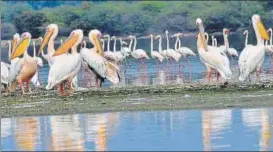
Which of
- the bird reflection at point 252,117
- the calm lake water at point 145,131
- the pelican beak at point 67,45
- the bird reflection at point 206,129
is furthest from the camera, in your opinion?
the pelican beak at point 67,45

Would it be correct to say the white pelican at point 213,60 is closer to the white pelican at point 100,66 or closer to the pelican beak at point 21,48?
the white pelican at point 100,66

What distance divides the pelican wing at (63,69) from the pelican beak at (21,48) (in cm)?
233

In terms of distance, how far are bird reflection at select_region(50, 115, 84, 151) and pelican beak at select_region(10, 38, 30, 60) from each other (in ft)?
24.3

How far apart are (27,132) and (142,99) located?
481 cm

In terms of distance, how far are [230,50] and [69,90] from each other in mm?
12266

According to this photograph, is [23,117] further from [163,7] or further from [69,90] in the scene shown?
[163,7]

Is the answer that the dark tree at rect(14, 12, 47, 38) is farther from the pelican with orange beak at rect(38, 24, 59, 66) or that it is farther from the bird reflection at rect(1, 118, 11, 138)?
the bird reflection at rect(1, 118, 11, 138)

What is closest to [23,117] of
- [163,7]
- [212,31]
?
[212,31]

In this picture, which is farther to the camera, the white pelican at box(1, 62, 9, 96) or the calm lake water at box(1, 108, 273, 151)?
the white pelican at box(1, 62, 9, 96)

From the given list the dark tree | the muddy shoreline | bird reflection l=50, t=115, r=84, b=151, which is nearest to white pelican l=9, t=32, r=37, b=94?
the muddy shoreline

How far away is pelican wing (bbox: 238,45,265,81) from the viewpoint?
24.2m

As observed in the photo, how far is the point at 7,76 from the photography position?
24.9 meters

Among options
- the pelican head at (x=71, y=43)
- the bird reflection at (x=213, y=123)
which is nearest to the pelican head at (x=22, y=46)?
the pelican head at (x=71, y=43)

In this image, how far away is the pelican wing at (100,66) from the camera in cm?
2520
